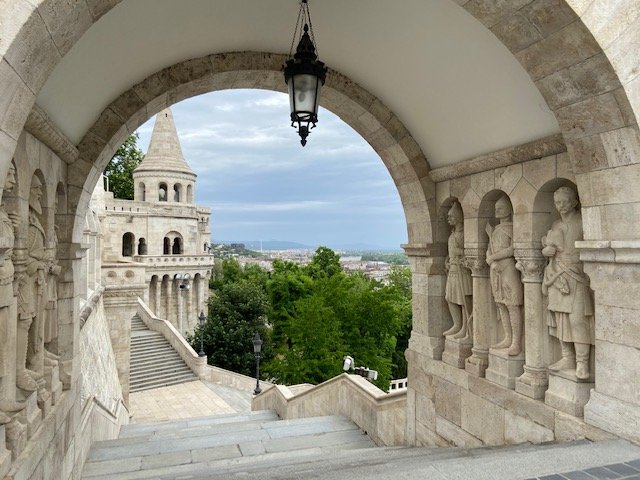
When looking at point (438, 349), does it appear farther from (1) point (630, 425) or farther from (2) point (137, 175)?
(2) point (137, 175)

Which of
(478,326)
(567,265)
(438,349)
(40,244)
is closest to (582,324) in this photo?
(567,265)

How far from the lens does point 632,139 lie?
2.98 metres

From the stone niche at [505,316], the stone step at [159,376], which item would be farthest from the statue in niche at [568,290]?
the stone step at [159,376]

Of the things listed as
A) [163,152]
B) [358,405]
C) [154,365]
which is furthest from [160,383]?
[163,152]

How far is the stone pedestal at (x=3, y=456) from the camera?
8.81 feet

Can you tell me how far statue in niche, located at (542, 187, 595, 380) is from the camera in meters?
3.64

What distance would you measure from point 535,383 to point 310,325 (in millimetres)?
16338

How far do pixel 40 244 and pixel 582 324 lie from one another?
434 centimetres

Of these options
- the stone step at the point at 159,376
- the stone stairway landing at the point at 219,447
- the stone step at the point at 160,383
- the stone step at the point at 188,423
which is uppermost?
the stone stairway landing at the point at 219,447

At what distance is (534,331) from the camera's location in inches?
162

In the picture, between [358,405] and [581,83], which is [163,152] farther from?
[581,83]

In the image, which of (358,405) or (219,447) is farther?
(358,405)

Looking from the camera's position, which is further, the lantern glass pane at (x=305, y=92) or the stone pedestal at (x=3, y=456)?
the lantern glass pane at (x=305, y=92)

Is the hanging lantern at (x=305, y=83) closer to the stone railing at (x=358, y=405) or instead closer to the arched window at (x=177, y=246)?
the stone railing at (x=358, y=405)
